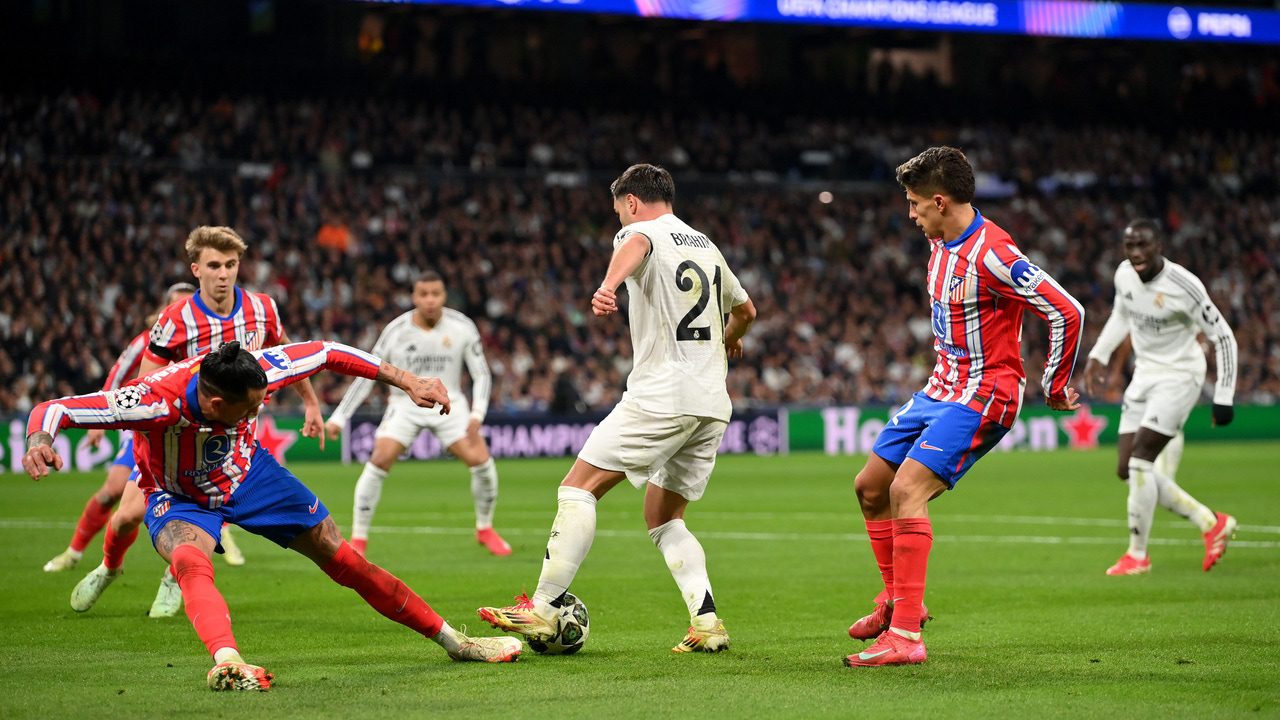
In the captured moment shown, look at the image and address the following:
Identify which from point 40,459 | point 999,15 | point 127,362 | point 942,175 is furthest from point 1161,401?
point 999,15

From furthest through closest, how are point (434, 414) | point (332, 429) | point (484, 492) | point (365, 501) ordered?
1. point (434, 414)
2. point (484, 492)
3. point (365, 501)
4. point (332, 429)

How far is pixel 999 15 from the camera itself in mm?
34281

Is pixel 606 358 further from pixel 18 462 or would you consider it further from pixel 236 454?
pixel 236 454

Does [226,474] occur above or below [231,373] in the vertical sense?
below

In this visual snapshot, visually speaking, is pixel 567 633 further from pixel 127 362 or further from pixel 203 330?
pixel 127 362

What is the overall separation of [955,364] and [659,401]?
146cm

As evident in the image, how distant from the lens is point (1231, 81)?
4441 cm

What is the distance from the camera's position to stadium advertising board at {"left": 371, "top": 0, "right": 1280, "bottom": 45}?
31.6m

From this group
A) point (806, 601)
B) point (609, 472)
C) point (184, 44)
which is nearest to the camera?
point (609, 472)

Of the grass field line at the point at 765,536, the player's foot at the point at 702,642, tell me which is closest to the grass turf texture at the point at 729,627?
the grass field line at the point at 765,536

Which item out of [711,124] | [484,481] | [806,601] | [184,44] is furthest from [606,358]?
[806,601]

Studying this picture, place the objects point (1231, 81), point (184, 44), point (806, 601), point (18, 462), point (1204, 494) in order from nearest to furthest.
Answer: point (806, 601) < point (1204, 494) < point (18, 462) < point (184, 44) < point (1231, 81)

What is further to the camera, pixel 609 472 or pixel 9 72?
pixel 9 72

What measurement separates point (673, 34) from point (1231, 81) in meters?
17.2
